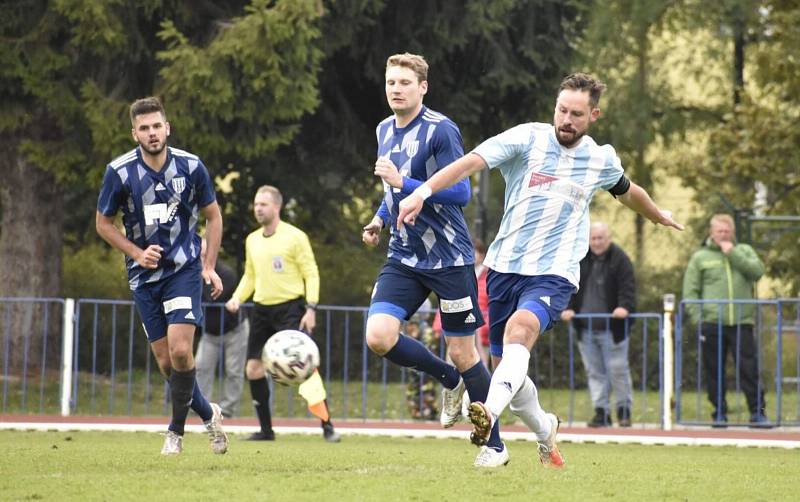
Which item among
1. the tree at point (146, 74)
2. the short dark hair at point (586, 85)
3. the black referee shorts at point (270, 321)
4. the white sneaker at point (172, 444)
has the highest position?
the tree at point (146, 74)

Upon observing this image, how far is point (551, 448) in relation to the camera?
329 inches

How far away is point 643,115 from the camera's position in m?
30.1

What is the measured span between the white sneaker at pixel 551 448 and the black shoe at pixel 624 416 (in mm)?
6422

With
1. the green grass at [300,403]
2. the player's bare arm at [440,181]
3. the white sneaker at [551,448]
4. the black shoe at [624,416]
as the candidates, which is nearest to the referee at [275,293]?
the green grass at [300,403]

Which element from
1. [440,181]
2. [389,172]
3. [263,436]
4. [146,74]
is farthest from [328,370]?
[440,181]

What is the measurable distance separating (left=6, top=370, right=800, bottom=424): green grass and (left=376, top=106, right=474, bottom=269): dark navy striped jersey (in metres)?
7.28

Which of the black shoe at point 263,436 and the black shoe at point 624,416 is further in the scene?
the black shoe at point 624,416

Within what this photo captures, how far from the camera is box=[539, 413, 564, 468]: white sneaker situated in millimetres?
8250

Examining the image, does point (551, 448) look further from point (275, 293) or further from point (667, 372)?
point (667, 372)

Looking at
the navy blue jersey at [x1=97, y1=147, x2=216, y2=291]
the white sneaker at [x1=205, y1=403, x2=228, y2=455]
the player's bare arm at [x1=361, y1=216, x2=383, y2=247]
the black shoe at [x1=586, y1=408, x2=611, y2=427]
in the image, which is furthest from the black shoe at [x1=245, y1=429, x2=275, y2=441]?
the player's bare arm at [x1=361, y1=216, x2=383, y2=247]

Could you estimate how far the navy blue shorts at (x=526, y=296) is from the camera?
7.77 metres

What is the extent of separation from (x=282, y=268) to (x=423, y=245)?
13.8 ft

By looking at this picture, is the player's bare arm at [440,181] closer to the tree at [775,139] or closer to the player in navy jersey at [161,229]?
the player in navy jersey at [161,229]

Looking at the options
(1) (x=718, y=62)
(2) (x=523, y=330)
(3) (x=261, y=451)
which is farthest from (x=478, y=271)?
(1) (x=718, y=62)
